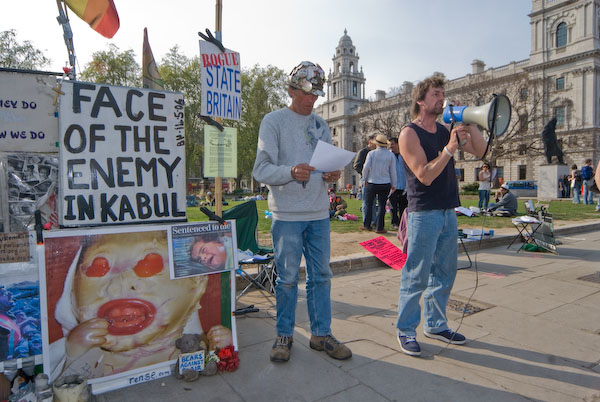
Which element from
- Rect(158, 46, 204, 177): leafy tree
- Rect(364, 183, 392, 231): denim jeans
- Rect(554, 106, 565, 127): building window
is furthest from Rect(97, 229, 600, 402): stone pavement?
Rect(554, 106, 565, 127): building window

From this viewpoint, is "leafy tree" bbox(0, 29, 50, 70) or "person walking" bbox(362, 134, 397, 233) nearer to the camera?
"person walking" bbox(362, 134, 397, 233)

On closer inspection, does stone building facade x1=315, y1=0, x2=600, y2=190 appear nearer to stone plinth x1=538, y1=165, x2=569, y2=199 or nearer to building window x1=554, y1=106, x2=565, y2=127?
building window x1=554, y1=106, x2=565, y2=127

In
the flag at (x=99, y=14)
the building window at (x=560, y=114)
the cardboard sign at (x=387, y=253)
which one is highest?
the building window at (x=560, y=114)

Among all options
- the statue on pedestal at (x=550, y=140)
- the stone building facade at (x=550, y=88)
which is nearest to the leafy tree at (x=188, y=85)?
the stone building facade at (x=550, y=88)

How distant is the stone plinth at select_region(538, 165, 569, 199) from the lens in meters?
21.9

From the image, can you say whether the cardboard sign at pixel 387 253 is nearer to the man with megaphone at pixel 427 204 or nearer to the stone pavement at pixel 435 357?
the stone pavement at pixel 435 357

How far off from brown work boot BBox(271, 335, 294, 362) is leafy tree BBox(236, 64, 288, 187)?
38.8 metres

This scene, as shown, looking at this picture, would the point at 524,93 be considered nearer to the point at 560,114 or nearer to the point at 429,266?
the point at 560,114

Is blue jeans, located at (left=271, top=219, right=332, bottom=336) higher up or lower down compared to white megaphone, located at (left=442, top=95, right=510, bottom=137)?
lower down

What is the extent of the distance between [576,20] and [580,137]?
15635mm

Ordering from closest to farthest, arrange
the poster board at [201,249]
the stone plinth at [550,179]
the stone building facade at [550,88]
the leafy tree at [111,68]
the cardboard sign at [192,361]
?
the cardboard sign at [192,361], the poster board at [201,249], the stone plinth at [550,179], the leafy tree at [111,68], the stone building facade at [550,88]

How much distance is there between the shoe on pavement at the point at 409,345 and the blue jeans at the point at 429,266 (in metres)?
0.04

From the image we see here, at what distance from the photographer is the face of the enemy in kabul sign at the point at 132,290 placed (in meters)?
2.35

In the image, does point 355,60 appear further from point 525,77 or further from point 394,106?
point 525,77
